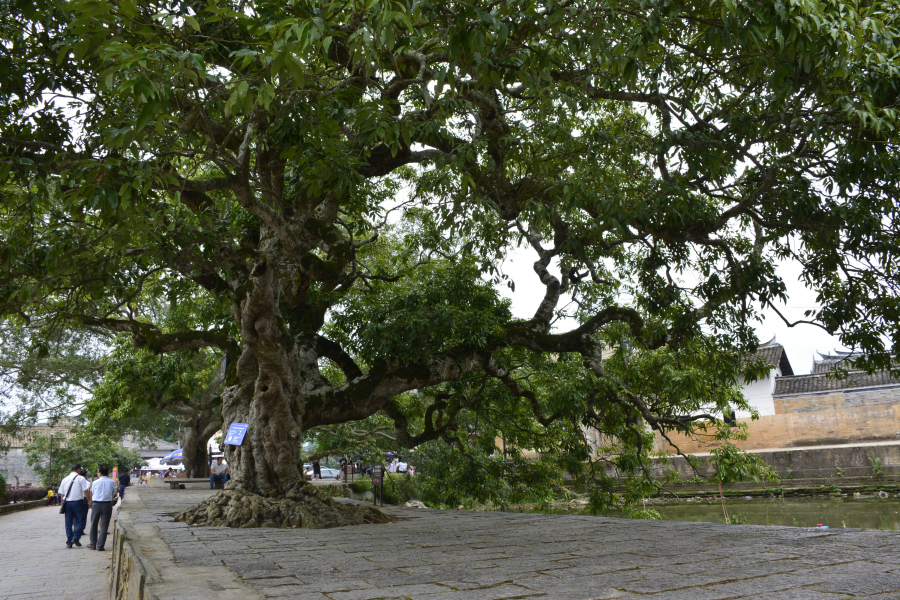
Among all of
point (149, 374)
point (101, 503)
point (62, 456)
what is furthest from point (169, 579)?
point (62, 456)

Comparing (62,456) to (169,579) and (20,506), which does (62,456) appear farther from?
(169,579)

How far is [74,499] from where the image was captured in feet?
35.7

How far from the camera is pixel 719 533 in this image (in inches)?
245

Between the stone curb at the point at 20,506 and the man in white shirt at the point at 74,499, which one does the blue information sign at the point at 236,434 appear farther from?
the stone curb at the point at 20,506

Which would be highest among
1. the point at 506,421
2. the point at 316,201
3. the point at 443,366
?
the point at 316,201

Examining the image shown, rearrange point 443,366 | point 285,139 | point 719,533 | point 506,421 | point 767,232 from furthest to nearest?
point 506,421
point 443,366
point 767,232
point 719,533
point 285,139

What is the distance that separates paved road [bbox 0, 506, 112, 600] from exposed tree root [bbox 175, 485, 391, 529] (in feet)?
4.96

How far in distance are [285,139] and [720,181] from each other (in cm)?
451

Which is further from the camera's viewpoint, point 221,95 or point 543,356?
point 543,356

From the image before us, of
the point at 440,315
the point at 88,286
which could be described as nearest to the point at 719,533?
the point at 440,315

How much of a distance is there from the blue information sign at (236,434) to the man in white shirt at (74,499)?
416 centimetres

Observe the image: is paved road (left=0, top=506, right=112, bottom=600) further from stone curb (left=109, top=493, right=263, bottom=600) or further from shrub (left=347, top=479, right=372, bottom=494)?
shrub (left=347, top=479, right=372, bottom=494)

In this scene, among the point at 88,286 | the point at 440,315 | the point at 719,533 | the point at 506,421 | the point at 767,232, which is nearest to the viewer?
the point at 719,533

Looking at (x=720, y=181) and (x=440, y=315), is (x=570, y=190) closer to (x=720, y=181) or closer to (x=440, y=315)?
(x=720, y=181)
